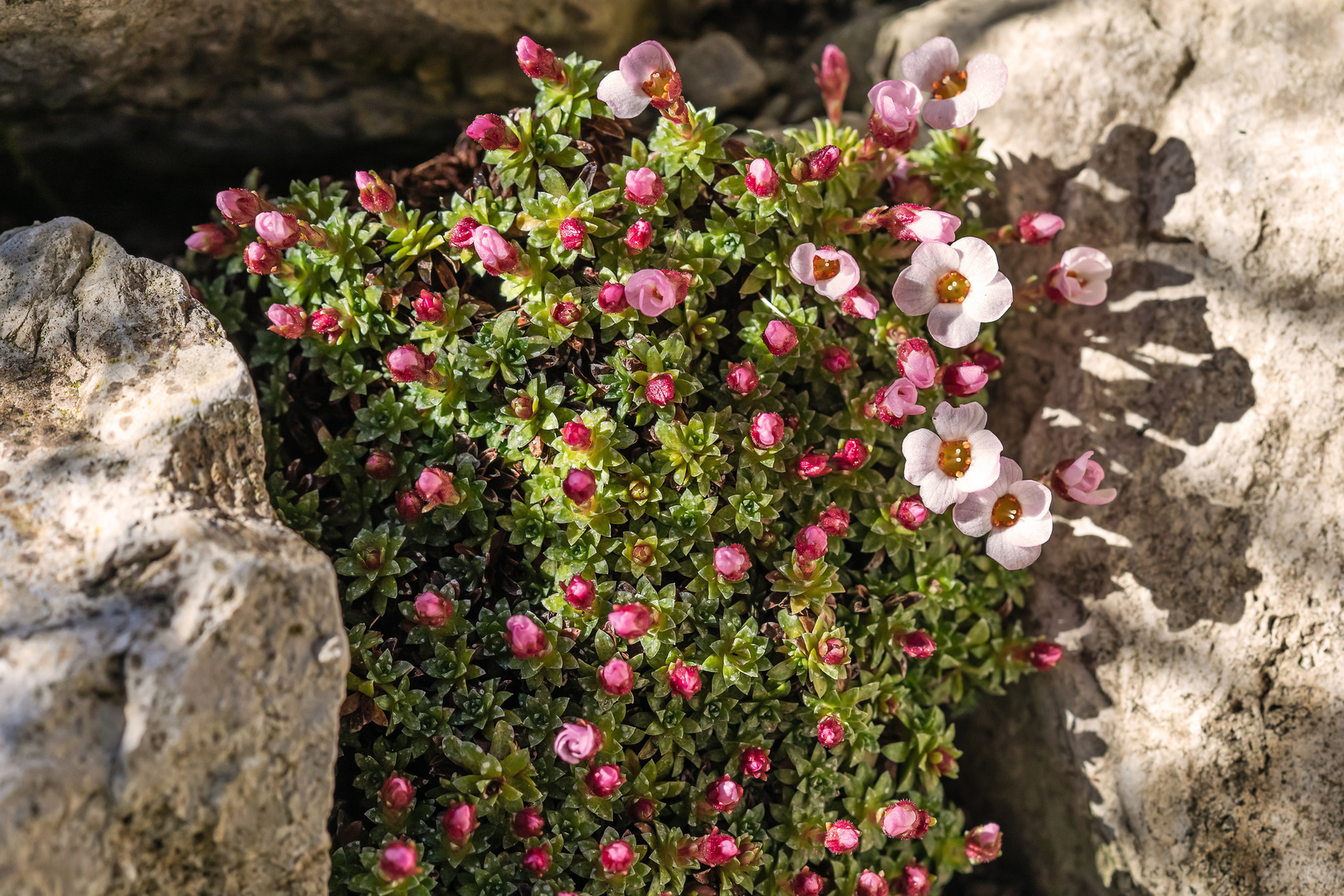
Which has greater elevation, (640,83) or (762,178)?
(640,83)

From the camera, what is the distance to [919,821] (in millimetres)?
2932

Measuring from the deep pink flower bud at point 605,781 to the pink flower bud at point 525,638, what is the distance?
0.39m

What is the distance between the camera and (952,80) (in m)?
3.11

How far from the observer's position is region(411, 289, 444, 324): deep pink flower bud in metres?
2.94

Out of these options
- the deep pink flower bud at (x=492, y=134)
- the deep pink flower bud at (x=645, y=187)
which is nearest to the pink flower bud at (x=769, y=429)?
the deep pink flower bud at (x=645, y=187)

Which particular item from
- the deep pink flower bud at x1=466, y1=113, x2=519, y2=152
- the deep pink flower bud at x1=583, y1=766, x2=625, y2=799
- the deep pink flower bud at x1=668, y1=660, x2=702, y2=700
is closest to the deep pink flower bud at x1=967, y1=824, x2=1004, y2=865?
the deep pink flower bud at x1=668, y1=660, x2=702, y2=700

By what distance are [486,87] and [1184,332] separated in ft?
9.78

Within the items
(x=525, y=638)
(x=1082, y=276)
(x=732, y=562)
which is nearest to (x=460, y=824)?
(x=525, y=638)

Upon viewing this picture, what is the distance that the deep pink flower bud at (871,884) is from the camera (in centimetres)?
285

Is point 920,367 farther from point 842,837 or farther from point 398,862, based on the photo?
point 398,862

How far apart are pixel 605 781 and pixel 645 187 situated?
1807 millimetres

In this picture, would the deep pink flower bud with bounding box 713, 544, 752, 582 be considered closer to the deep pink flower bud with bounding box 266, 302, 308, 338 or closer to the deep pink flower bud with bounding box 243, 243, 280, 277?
the deep pink flower bud with bounding box 266, 302, 308, 338

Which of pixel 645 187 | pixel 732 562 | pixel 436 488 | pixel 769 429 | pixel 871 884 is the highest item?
pixel 645 187

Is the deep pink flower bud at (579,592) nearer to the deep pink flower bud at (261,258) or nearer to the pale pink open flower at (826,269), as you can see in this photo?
the pale pink open flower at (826,269)
